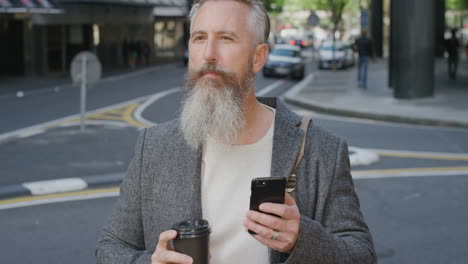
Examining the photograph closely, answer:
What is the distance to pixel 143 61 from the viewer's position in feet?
136

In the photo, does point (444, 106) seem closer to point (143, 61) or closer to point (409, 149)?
point (409, 149)

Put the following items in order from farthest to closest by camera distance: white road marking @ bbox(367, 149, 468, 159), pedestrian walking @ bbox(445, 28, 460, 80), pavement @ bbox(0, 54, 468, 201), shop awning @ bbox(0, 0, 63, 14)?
shop awning @ bbox(0, 0, 63, 14) → pedestrian walking @ bbox(445, 28, 460, 80) → white road marking @ bbox(367, 149, 468, 159) → pavement @ bbox(0, 54, 468, 201)

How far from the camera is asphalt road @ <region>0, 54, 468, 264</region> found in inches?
247

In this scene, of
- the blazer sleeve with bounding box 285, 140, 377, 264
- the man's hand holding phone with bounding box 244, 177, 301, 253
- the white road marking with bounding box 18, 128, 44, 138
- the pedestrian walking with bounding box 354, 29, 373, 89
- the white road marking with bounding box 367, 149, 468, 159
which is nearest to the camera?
the man's hand holding phone with bounding box 244, 177, 301, 253

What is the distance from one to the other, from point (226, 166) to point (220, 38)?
0.41 metres

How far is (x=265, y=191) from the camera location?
1900mm

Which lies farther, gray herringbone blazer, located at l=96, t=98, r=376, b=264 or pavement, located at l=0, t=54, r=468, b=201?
pavement, located at l=0, t=54, r=468, b=201

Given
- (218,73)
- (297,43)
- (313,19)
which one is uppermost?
(313,19)

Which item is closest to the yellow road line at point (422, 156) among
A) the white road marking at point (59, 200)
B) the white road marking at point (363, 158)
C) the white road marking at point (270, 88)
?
the white road marking at point (363, 158)

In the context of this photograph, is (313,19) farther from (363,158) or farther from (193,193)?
(193,193)

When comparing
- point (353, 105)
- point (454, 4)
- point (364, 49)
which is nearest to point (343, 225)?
point (353, 105)

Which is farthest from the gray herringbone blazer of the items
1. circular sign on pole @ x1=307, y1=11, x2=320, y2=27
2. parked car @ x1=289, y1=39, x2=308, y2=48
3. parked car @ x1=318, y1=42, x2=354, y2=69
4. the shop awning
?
parked car @ x1=289, y1=39, x2=308, y2=48

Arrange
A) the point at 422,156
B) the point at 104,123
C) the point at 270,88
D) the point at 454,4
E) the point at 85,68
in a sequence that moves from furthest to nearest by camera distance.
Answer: the point at 454,4
the point at 270,88
the point at 104,123
the point at 85,68
the point at 422,156

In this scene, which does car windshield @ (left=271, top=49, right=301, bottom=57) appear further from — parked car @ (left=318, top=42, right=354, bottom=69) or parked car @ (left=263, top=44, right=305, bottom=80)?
parked car @ (left=318, top=42, right=354, bottom=69)
